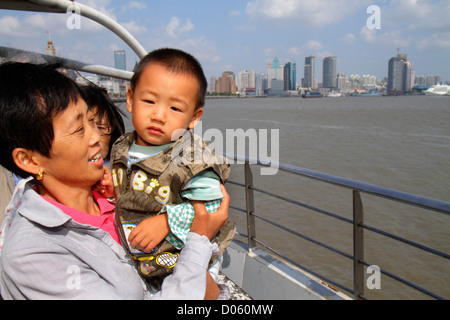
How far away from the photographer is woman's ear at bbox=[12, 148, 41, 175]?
1.15 meters

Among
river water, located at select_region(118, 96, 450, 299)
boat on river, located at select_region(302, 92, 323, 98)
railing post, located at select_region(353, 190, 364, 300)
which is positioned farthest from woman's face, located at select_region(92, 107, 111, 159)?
boat on river, located at select_region(302, 92, 323, 98)

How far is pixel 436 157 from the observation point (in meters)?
14.4

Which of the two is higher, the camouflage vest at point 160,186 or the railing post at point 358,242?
the camouflage vest at point 160,186

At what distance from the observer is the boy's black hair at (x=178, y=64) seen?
1.50 metres

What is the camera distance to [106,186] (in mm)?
1592

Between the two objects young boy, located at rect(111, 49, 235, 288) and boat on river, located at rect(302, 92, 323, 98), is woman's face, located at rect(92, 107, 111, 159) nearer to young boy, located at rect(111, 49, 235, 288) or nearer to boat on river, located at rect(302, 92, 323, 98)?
young boy, located at rect(111, 49, 235, 288)

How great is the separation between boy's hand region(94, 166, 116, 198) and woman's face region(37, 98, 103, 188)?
23cm

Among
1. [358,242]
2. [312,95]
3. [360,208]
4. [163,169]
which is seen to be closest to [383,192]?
[360,208]

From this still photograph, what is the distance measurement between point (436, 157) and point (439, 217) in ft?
23.6

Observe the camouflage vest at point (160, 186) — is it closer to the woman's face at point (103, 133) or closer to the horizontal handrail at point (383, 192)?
the woman's face at point (103, 133)

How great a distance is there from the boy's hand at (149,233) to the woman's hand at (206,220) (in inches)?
5.0

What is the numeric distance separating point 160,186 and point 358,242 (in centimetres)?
131

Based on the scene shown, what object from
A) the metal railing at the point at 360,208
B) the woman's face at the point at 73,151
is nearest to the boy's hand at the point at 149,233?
the woman's face at the point at 73,151

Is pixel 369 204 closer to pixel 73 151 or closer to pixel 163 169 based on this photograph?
pixel 163 169
